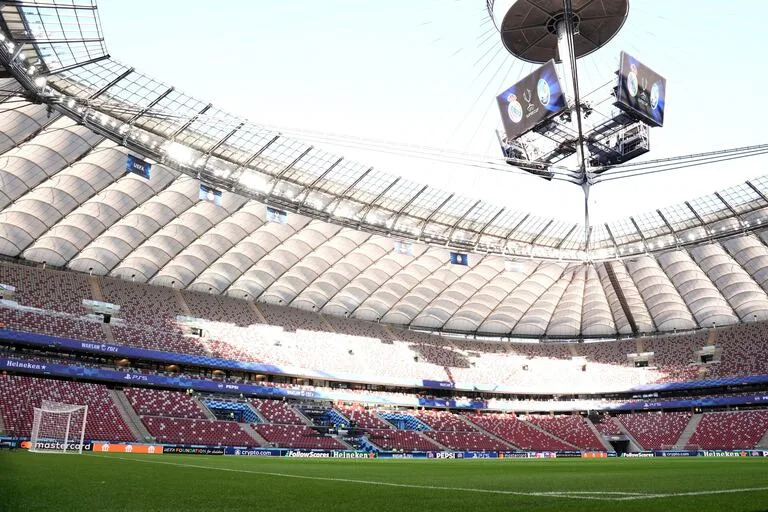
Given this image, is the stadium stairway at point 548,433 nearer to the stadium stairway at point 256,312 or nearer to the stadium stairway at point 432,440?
the stadium stairway at point 432,440

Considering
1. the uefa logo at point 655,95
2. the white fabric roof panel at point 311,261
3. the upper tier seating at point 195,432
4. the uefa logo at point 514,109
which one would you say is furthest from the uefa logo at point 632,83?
the upper tier seating at point 195,432

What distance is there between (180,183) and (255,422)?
73.7 ft

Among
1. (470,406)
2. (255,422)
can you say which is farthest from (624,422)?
(255,422)

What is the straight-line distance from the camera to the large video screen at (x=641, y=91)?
97.0 ft

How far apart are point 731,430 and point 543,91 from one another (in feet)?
161

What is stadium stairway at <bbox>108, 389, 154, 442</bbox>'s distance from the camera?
44.5 meters

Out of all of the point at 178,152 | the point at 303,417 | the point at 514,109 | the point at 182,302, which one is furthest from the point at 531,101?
the point at 182,302

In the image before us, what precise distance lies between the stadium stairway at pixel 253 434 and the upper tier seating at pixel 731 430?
44441 mm

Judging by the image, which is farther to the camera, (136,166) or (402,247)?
(402,247)

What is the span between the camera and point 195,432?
47562 mm

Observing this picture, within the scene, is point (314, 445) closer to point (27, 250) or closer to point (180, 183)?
point (180, 183)

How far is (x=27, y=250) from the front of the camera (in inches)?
2040

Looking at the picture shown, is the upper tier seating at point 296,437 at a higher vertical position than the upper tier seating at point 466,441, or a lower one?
higher

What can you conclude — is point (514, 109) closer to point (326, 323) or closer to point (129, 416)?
point (129, 416)
